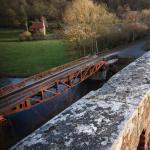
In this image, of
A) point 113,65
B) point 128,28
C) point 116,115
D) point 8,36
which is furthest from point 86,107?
point 8,36

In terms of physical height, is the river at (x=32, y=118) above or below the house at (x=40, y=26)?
below

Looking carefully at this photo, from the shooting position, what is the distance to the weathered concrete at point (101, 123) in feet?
10.2

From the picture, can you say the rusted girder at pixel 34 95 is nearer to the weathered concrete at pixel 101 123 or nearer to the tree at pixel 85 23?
the tree at pixel 85 23

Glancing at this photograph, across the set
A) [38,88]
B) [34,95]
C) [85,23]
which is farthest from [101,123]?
[85,23]

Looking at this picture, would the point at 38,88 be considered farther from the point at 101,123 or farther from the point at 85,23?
the point at 85,23

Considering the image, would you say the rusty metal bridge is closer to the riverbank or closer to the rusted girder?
the rusted girder

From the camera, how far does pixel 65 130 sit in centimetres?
338

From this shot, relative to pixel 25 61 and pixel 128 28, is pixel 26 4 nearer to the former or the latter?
pixel 25 61

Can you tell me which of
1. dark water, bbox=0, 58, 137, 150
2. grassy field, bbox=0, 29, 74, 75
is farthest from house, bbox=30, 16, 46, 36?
dark water, bbox=0, 58, 137, 150

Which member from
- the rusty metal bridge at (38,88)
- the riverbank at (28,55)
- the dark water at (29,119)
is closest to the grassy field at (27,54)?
the riverbank at (28,55)

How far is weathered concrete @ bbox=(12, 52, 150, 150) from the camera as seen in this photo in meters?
3.12

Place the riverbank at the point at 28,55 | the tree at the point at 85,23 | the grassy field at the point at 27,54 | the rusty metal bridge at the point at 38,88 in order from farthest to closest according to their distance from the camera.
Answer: the grassy field at the point at 27,54 < the riverbank at the point at 28,55 < the tree at the point at 85,23 < the rusty metal bridge at the point at 38,88

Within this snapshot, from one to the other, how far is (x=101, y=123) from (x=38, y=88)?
13.5 metres

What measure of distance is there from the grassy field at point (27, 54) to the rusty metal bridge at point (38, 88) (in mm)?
9403
